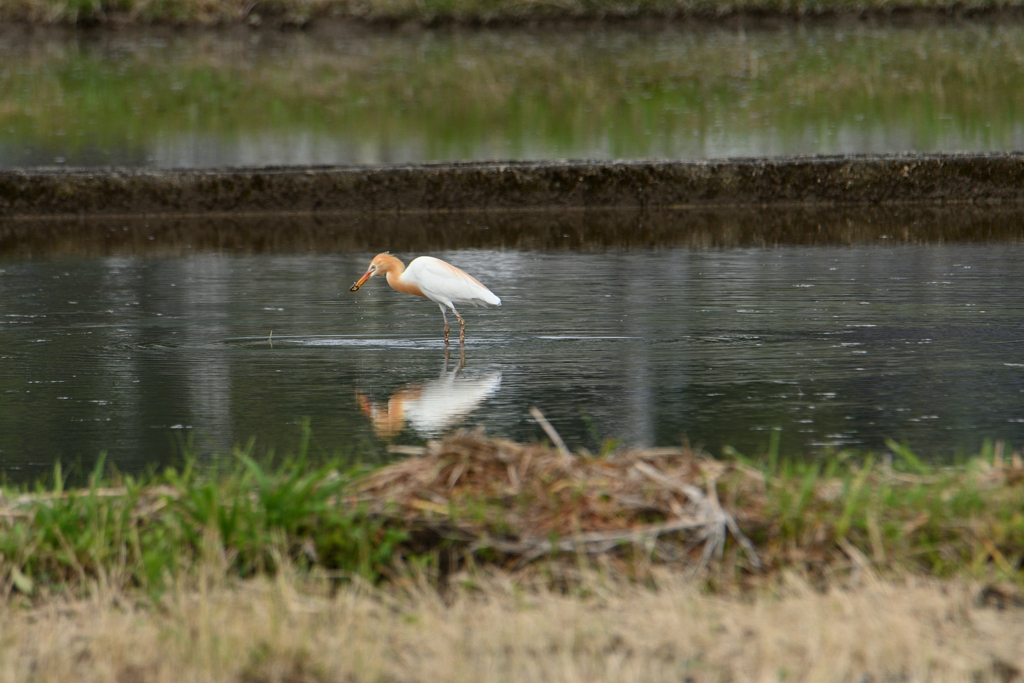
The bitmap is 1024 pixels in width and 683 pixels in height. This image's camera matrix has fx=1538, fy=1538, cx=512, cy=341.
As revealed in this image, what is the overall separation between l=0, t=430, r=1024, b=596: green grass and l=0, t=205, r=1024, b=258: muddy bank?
762cm

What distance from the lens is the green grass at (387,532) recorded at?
4.52m

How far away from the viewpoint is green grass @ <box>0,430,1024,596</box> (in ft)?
14.8

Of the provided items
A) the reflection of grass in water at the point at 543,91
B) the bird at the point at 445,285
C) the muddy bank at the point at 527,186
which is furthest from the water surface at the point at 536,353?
the reflection of grass in water at the point at 543,91

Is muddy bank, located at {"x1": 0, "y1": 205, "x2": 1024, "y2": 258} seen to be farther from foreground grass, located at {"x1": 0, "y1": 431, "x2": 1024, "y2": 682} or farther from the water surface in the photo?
foreground grass, located at {"x1": 0, "y1": 431, "x2": 1024, "y2": 682}

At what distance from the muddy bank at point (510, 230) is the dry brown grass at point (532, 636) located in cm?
820

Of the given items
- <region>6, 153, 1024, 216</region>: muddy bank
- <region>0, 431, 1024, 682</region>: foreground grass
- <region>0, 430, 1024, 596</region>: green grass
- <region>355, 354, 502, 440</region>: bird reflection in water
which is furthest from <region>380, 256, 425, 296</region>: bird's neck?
<region>6, 153, 1024, 216</region>: muddy bank

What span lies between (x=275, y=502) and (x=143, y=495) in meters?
0.59

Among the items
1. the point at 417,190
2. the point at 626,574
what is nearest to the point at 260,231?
the point at 417,190

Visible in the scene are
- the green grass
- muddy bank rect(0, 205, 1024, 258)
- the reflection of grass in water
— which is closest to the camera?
the green grass

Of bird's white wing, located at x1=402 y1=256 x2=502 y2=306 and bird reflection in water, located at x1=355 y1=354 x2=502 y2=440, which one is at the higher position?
bird's white wing, located at x1=402 y1=256 x2=502 y2=306

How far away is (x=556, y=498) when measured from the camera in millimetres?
4871

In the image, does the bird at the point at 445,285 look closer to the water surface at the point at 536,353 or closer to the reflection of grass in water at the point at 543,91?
the water surface at the point at 536,353

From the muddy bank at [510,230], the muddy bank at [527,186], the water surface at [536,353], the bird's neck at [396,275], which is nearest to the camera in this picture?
the water surface at [536,353]

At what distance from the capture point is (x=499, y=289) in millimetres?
10508
